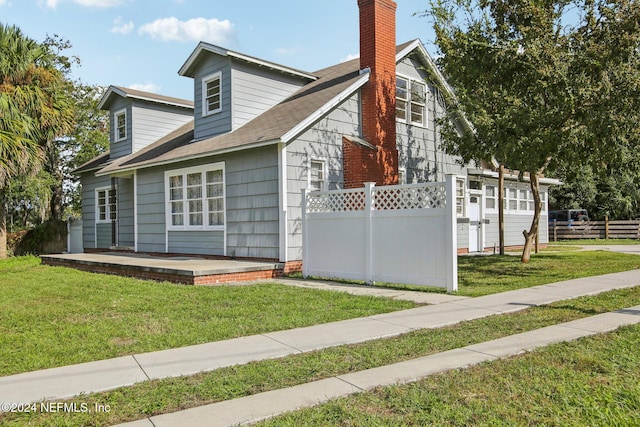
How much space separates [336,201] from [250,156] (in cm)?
304

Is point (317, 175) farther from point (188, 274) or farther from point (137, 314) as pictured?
point (137, 314)

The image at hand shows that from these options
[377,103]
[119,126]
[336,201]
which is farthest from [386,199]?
[119,126]

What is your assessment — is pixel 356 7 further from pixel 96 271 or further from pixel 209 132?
pixel 96 271

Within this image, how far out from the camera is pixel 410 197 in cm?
923

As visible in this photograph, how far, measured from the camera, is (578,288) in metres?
9.09

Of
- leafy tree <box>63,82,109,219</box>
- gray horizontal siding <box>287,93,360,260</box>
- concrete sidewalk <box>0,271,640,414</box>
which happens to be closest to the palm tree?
gray horizontal siding <box>287,93,360,260</box>

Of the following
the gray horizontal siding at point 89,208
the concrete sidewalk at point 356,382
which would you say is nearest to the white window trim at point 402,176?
→ the concrete sidewalk at point 356,382

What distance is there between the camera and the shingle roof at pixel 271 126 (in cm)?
1199

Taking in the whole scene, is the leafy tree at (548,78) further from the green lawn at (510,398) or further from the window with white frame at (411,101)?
the green lawn at (510,398)

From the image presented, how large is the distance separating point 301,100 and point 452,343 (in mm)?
9903

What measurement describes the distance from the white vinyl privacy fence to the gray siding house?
1.12 meters

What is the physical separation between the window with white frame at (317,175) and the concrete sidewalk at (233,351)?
216 inches

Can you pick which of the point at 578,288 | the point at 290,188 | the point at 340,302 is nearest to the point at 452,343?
the point at 340,302

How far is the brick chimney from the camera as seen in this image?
12.8 metres
